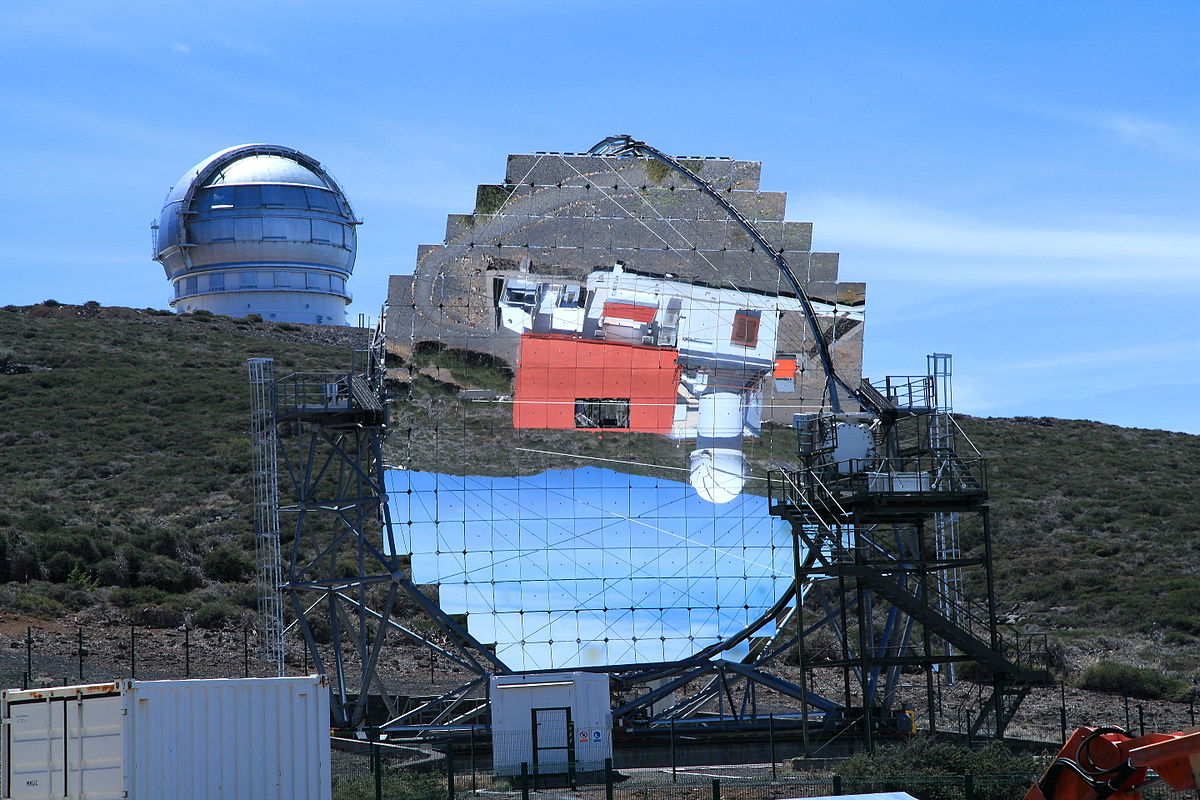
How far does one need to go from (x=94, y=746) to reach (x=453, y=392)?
11.8 metres

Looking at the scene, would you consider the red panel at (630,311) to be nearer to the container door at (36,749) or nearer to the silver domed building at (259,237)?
the container door at (36,749)

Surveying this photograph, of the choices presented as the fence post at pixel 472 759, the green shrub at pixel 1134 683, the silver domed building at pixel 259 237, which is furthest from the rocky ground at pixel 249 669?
the silver domed building at pixel 259 237

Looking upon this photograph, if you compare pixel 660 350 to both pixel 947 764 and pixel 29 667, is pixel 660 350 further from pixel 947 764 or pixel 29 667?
pixel 29 667

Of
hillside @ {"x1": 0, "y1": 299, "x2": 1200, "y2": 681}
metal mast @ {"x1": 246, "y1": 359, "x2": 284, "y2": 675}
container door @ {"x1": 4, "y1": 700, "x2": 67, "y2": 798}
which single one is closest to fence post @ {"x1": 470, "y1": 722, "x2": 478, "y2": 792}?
metal mast @ {"x1": 246, "y1": 359, "x2": 284, "y2": 675}

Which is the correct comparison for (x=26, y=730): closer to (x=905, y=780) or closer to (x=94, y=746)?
(x=94, y=746)

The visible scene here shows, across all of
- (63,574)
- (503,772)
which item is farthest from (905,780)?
(63,574)

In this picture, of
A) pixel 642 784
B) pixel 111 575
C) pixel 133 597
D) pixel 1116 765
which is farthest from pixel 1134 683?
pixel 111 575

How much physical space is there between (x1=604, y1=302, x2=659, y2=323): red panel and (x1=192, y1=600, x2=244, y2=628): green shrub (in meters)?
20.7

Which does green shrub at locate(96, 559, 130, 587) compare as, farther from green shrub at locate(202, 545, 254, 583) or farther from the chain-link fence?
the chain-link fence

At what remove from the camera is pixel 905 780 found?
22.2 m

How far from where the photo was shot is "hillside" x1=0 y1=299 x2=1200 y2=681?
49.1m

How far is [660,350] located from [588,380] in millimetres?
1624

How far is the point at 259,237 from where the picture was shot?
8450 cm

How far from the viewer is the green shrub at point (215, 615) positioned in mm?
46438
